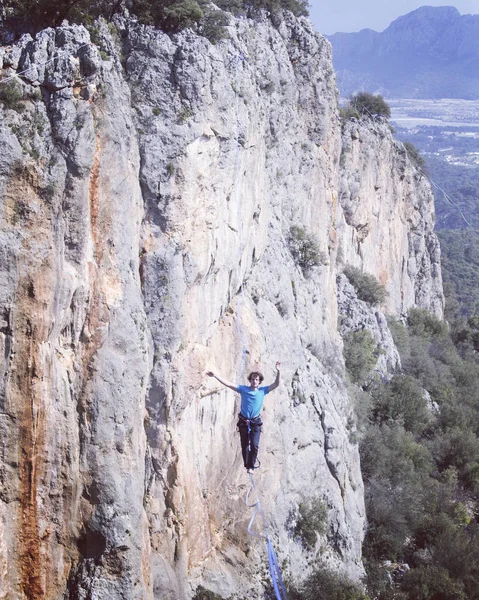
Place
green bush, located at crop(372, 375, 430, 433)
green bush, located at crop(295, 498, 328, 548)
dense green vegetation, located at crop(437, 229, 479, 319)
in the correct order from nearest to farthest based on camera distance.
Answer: green bush, located at crop(295, 498, 328, 548) < green bush, located at crop(372, 375, 430, 433) < dense green vegetation, located at crop(437, 229, 479, 319)

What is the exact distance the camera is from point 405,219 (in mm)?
42875

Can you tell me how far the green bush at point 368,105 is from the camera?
38.2 meters

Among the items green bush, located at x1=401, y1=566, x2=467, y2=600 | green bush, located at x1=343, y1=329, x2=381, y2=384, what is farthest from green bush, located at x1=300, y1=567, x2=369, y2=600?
green bush, located at x1=343, y1=329, x2=381, y2=384

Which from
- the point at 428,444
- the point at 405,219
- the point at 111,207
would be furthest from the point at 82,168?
the point at 405,219

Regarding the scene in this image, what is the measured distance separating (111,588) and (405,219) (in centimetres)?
3390

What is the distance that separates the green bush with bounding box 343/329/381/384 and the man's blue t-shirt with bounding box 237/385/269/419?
620 inches

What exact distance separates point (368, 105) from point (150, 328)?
92.1ft

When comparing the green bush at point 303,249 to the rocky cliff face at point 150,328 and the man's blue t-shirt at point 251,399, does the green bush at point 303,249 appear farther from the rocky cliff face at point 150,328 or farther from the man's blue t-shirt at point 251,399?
the man's blue t-shirt at point 251,399

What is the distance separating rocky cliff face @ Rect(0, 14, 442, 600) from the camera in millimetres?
11875

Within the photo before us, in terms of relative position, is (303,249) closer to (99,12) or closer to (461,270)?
(99,12)

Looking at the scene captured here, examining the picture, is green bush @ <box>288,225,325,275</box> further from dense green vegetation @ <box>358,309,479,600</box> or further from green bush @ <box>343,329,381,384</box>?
green bush @ <box>343,329,381,384</box>

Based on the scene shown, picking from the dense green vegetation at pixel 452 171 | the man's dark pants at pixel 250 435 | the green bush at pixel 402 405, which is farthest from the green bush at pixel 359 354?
the dense green vegetation at pixel 452 171

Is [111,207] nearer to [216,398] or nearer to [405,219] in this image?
[216,398]

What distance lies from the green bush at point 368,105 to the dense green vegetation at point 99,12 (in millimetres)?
22713
